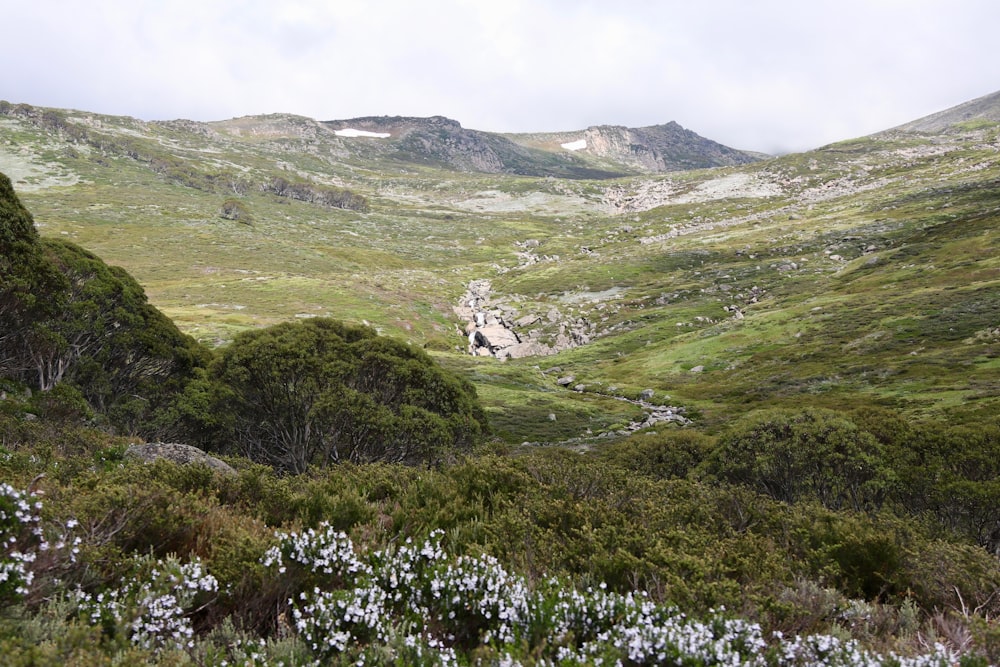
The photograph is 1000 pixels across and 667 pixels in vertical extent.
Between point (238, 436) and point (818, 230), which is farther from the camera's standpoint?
point (818, 230)

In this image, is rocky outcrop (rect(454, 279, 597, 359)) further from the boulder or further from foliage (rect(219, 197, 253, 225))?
foliage (rect(219, 197, 253, 225))

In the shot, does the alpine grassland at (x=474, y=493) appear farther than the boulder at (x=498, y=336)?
No

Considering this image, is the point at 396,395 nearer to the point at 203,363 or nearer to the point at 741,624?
the point at 203,363

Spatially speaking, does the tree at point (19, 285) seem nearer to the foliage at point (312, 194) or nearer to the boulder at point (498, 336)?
the boulder at point (498, 336)

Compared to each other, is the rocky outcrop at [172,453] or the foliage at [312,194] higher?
the foliage at [312,194]

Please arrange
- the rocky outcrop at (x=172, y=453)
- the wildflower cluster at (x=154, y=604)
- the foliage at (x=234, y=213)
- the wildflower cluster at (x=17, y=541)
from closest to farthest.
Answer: the wildflower cluster at (x=17, y=541)
the wildflower cluster at (x=154, y=604)
the rocky outcrop at (x=172, y=453)
the foliage at (x=234, y=213)

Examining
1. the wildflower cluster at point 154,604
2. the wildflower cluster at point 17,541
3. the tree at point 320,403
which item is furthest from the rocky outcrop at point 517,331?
the wildflower cluster at point 17,541

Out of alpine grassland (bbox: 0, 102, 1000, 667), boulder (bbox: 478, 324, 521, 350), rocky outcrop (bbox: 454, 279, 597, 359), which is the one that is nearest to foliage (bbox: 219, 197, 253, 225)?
rocky outcrop (bbox: 454, 279, 597, 359)

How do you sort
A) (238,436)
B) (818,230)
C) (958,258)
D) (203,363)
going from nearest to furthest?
(238,436) → (203,363) → (958,258) → (818,230)

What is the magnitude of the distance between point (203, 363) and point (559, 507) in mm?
20894

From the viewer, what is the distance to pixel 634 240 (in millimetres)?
152125

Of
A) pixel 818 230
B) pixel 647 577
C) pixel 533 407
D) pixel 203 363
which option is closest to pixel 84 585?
pixel 647 577

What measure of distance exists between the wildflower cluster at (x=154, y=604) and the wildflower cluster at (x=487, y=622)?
2.23 ft

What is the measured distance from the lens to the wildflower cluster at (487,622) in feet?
13.8
